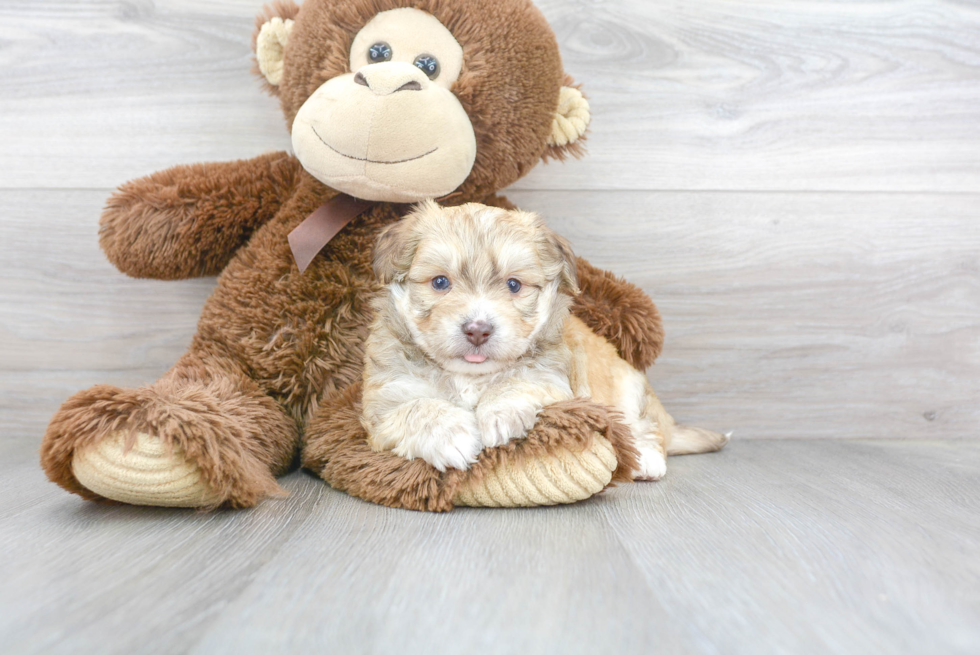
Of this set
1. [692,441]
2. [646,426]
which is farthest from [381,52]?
[692,441]

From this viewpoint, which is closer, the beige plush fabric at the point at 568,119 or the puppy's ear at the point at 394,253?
the puppy's ear at the point at 394,253

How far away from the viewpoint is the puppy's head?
1.46m

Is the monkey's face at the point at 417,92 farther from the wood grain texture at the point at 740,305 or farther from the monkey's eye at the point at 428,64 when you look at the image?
the wood grain texture at the point at 740,305

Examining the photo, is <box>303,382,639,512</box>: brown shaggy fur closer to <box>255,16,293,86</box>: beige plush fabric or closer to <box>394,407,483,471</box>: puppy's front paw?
<box>394,407,483,471</box>: puppy's front paw

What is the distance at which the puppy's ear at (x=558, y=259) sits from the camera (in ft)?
5.20

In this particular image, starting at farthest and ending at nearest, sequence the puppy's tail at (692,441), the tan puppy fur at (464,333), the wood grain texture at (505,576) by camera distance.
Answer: the puppy's tail at (692,441) < the tan puppy fur at (464,333) < the wood grain texture at (505,576)

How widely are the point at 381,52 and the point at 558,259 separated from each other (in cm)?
68

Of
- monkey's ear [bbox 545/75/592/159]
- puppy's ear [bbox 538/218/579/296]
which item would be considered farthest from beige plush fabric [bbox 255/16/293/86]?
puppy's ear [bbox 538/218/579/296]

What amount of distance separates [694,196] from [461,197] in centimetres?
87

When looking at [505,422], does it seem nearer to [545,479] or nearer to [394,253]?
[545,479]

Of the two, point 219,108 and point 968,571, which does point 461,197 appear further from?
point 968,571

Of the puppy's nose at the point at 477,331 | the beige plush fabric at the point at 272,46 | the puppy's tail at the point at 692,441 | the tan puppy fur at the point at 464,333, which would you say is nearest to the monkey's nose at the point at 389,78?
the tan puppy fur at the point at 464,333

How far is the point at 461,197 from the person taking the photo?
6.21ft

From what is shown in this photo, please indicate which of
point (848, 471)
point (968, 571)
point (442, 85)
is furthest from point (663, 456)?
point (442, 85)
